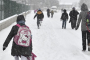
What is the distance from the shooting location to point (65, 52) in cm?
733

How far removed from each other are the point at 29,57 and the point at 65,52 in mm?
3489

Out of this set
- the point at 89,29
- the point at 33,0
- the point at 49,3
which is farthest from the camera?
the point at 49,3

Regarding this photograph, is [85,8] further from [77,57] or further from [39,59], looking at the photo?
[39,59]

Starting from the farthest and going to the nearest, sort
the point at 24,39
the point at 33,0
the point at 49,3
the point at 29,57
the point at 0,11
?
the point at 49,3
the point at 33,0
the point at 0,11
the point at 29,57
the point at 24,39

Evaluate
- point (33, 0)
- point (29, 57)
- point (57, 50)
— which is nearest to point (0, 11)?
point (57, 50)

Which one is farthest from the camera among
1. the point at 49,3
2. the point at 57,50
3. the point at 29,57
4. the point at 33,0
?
the point at 49,3

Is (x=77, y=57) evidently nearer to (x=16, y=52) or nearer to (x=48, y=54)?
(x=48, y=54)

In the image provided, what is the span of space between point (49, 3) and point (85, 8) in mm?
102684

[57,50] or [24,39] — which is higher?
[24,39]

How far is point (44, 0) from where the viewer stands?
11406 cm

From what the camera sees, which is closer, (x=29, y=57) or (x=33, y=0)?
(x=29, y=57)

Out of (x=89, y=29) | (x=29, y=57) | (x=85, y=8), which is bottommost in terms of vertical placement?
(x=29, y=57)

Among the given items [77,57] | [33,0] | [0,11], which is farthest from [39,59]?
[33,0]

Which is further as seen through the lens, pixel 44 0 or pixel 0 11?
pixel 44 0
